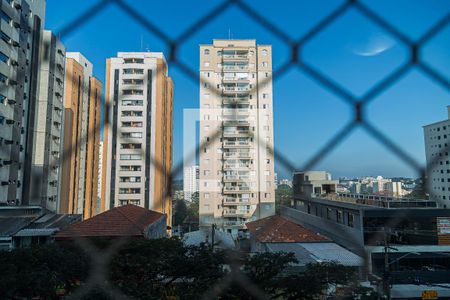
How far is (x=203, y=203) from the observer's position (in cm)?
73

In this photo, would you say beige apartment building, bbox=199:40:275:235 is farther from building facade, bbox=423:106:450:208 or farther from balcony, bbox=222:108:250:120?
building facade, bbox=423:106:450:208

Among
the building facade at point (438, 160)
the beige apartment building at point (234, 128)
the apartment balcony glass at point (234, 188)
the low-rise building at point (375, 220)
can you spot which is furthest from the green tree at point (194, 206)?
the building facade at point (438, 160)

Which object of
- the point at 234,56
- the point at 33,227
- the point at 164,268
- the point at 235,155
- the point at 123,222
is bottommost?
the point at 164,268

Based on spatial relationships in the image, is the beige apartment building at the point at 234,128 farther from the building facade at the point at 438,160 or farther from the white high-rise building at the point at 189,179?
the building facade at the point at 438,160

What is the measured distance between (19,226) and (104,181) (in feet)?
7.62

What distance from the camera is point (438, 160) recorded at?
0.52m

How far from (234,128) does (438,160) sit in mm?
355

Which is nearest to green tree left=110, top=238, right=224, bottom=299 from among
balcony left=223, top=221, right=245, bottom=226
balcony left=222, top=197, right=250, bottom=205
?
balcony left=223, top=221, right=245, bottom=226

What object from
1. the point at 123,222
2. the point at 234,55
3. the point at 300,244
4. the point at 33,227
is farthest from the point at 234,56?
the point at 300,244

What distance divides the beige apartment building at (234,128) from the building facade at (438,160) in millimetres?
269

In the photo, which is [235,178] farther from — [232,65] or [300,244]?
Answer: [300,244]

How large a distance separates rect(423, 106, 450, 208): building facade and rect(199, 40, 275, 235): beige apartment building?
27 centimetres

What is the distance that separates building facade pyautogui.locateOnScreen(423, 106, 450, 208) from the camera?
0.52 meters

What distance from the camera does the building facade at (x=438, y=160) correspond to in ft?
1.71
